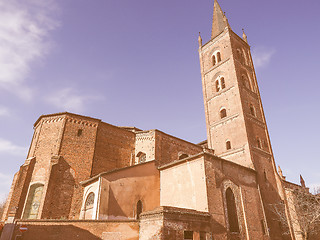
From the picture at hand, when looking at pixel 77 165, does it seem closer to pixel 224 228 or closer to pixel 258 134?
pixel 224 228

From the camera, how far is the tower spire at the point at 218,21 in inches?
1045

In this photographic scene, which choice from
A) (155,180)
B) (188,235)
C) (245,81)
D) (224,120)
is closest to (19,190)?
(155,180)

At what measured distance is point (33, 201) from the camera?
15938mm

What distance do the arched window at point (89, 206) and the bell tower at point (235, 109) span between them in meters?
11.1

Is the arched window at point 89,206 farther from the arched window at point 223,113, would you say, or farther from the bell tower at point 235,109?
the arched window at point 223,113

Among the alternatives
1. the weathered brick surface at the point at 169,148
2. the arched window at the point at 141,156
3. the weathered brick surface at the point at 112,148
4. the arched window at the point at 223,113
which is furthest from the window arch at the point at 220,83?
the arched window at the point at 141,156

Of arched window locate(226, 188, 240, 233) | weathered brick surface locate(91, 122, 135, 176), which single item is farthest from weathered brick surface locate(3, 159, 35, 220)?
arched window locate(226, 188, 240, 233)

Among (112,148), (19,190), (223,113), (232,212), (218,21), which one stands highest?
(218,21)

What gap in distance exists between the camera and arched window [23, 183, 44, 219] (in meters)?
15.5

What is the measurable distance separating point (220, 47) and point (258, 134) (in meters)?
10.4

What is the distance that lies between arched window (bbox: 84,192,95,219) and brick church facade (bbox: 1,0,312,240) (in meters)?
0.07

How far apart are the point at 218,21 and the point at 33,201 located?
87.4 feet

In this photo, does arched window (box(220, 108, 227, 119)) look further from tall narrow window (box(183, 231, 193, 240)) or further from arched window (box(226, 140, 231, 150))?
tall narrow window (box(183, 231, 193, 240))

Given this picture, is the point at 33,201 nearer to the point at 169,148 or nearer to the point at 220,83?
the point at 169,148
